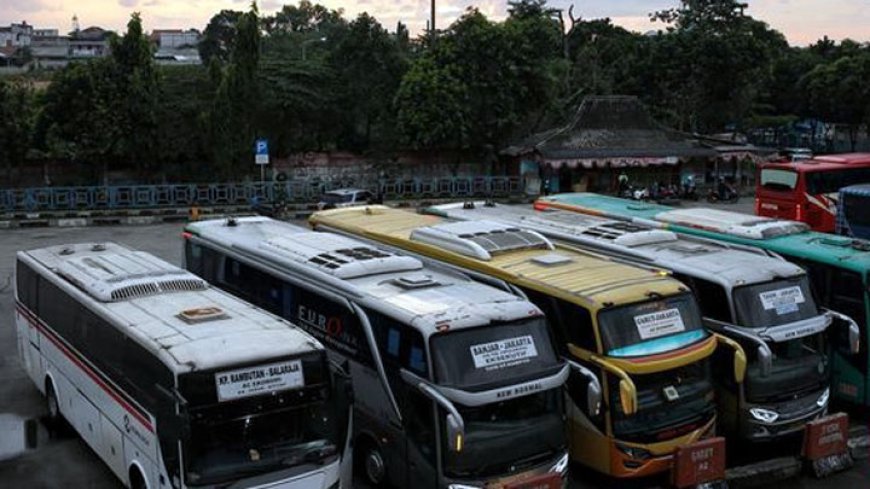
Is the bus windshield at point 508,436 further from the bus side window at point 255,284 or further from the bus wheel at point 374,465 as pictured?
the bus side window at point 255,284

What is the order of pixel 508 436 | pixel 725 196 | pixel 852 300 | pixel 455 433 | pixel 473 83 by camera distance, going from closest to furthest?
pixel 455 433
pixel 508 436
pixel 852 300
pixel 725 196
pixel 473 83

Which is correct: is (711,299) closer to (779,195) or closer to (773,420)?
(773,420)

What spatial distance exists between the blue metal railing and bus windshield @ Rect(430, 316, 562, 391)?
2466 cm

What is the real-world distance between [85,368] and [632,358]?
6.08m

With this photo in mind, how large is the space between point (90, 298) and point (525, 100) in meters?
29.7

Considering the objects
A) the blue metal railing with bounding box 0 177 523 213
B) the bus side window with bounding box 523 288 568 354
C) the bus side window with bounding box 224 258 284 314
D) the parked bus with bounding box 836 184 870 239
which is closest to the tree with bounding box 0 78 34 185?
the blue metal railing with bounding box 0 177 523 213

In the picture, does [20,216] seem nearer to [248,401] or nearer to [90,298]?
[90,298]

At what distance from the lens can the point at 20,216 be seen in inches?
1147

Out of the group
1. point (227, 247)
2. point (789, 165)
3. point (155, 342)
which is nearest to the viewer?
point (155, 342)

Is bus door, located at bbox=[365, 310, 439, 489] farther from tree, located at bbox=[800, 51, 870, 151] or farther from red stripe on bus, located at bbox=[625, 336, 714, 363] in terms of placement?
tree, located at bbox=[800, 51, 870, 151]

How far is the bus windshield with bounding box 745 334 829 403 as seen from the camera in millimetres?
10227

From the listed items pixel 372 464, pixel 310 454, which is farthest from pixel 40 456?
pixel 310 454

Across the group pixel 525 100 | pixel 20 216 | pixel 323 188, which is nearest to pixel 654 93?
pixel 525 100

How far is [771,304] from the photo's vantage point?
10586mm
